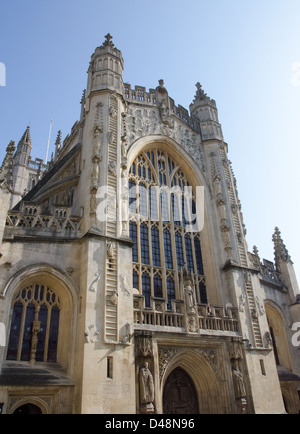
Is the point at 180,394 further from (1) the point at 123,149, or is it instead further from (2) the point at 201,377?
(1) the point at 123,149

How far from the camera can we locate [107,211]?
14188 millimetres

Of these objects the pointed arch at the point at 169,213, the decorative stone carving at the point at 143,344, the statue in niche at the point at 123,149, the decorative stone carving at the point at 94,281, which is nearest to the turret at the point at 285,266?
the pointed arch at the point at 169,213

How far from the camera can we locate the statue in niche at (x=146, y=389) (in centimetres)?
1145

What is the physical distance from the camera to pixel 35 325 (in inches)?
472

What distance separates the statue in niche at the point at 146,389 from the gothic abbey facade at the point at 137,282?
42mm

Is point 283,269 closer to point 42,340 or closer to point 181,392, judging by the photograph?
point 181,392

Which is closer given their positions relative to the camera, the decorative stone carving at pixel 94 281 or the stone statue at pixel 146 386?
the stone statue at pixel 146 386

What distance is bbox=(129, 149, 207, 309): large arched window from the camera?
15984 mm

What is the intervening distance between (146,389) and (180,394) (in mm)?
2774

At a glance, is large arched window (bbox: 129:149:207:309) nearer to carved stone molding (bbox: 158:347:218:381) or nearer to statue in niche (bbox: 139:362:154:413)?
carved stone molding (bbox: 158:347:218:381)

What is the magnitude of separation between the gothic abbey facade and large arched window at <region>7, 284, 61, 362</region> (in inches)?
1.4

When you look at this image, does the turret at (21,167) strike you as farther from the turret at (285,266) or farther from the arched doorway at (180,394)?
the arched doorway at (180,394)
